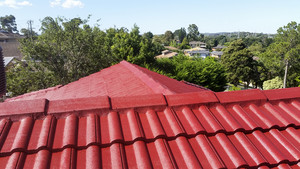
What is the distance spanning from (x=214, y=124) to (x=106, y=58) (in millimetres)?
16327

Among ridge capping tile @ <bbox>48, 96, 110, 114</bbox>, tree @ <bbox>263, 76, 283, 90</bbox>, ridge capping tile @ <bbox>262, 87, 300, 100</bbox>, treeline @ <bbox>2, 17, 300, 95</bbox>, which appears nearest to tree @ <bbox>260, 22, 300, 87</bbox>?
tree @ <bbox>263, 76, 283, 90</bbox>

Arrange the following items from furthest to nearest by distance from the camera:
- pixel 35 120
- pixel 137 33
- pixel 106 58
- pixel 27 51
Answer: pixel 137 33 → pixel 106 58 → pixel 27 51 → pixel 35 120

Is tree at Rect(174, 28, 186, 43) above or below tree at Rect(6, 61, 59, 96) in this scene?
above

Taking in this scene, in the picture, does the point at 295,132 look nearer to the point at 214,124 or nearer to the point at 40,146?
the point at 214,124

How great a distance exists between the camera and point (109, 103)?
236 cm

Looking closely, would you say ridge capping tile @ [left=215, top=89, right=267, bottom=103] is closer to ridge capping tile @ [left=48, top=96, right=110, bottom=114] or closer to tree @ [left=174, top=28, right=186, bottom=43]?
ridge capping tile @ [left=48, top=96, right=110, bottom=114]

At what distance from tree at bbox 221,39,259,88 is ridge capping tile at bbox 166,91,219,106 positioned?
35.0m

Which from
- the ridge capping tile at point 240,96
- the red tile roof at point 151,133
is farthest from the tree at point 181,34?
the red tile roof at point 151,133

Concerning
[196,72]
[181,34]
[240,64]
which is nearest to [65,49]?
[196,72]

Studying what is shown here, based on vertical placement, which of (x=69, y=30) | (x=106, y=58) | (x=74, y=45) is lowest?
(x=106, y=58)

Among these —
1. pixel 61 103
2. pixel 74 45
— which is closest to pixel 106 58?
pixel 74 45

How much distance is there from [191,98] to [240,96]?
0.69 meters

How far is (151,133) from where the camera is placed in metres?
2.05

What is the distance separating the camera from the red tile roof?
1.76 m
